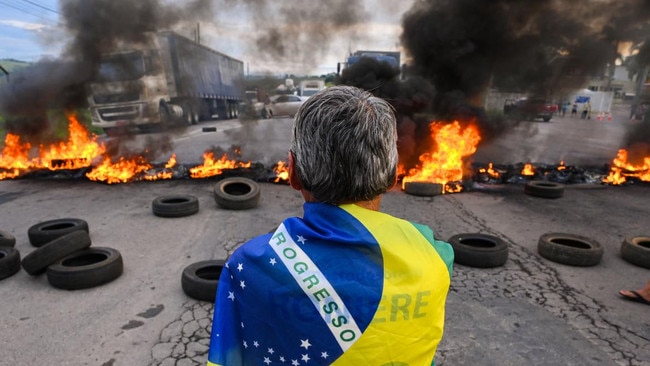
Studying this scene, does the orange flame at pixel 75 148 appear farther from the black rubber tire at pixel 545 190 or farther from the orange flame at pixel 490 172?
the black rubber tire at pixel 545 190

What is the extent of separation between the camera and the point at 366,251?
3.90 feet

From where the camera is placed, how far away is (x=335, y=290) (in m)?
1.17

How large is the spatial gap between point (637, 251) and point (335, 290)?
20.9 feet

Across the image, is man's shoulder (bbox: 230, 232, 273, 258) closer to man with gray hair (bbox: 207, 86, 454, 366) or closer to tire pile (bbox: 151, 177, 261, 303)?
man with gray hair (bbox: 207, 86, 454, 366)

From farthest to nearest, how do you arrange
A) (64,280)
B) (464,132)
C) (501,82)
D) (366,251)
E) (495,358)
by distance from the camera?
(501,82), (464,132), (64,280), (495,358), (366,251)

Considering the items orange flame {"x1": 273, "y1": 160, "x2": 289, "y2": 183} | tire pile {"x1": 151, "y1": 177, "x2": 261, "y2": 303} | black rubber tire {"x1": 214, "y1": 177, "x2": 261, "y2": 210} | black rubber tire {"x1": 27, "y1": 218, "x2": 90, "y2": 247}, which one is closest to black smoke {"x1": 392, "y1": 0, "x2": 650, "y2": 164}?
orange flame {"x1": 273, "y1": 160, "x2": 289, "y2": 183}

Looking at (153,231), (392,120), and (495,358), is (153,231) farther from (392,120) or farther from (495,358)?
(392,120)

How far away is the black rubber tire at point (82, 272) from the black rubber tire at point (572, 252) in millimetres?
5770

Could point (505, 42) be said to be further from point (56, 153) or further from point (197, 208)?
point (56, 153)

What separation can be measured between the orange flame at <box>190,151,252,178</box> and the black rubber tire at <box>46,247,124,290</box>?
18.4 feet

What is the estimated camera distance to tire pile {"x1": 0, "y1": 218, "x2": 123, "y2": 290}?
15.3 feet

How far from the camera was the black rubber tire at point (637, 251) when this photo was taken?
5.68 m

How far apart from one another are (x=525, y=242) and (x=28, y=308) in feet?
22.2

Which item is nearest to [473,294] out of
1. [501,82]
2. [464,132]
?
[464,132]
